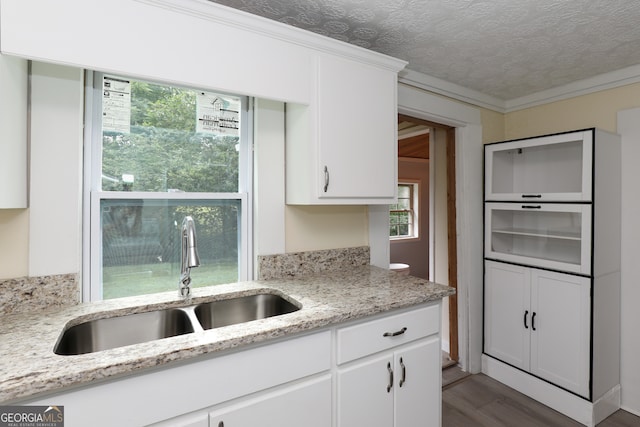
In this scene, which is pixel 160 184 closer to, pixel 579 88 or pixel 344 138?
pixel 344 138

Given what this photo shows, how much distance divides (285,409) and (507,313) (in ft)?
6.80

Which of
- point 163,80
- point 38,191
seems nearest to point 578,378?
point 163,80

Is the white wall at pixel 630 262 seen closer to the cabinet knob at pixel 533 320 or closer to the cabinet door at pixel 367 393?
the cabinet knob at pixel 533 320

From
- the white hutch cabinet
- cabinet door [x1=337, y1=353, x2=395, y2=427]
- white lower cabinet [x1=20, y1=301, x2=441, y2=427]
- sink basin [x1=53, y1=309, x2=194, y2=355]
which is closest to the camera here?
white lower cabinet [x1=20, y1=301, x2=441, y2=427]

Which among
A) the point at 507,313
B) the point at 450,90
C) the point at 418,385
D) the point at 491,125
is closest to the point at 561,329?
the point at 507,313

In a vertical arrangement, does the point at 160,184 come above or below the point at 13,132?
below

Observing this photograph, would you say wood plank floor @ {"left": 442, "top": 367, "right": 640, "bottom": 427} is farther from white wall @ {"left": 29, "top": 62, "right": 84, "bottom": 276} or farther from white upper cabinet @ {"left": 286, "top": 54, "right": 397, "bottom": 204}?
white wall @ {"left": 29, "top": 62, "right": 84, "bottom": 276}

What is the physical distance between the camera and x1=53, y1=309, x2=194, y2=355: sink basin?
4.16 feet

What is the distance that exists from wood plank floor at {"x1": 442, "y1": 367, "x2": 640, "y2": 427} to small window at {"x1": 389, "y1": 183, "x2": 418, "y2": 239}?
327 cm

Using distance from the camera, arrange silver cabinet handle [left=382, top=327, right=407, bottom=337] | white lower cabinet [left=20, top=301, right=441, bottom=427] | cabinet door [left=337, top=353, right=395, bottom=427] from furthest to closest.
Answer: silver cabinet handle [left=382, top=327, right=407, bottom=337]
cabinet door [left=337, top=353, right=395, bottom=427]
white lower cabinet [left=20, top=301, right=441, bottom=427]

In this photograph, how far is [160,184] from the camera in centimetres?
163

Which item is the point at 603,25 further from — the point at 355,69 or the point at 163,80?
the point at 163,80

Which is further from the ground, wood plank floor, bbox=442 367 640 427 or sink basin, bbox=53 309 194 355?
sink basin, bbox=53 309 194 355

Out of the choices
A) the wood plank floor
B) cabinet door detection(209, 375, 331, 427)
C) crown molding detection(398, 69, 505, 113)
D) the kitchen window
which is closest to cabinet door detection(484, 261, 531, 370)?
the wood plank floor
